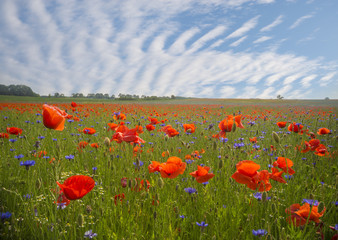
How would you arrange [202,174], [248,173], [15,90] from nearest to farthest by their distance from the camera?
[248,173] < [202,174] < [15,90]

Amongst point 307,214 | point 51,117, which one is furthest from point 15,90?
point 307,214

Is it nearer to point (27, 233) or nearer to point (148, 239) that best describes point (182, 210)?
point (148, 239)

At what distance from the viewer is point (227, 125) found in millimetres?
2119

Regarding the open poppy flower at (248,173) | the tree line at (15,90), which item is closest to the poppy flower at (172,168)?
the open poppy flower at (248,173)

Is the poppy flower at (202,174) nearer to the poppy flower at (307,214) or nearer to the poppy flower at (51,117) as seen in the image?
the poppy flower at (307,214)

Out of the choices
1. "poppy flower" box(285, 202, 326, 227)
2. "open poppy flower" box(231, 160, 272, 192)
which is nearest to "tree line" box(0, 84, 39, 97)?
"open poppy flower" box(231, 160, 272, 192)

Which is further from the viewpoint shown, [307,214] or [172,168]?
[172,168]

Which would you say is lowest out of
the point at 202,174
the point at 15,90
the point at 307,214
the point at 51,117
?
the point at 307,214

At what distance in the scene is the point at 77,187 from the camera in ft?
3.39

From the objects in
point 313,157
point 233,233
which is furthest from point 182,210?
point 313,157

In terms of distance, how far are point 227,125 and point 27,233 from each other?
196 cm

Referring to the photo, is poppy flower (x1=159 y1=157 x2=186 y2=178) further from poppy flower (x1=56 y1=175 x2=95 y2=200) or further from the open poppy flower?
poppy flower (x1=56 y1=175 x2=95 y2=200)

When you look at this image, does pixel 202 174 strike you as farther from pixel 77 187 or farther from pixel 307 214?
pixel 77 187

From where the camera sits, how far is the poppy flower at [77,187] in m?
1.01
